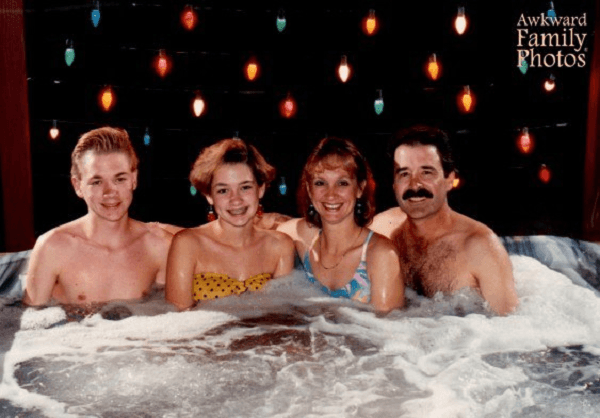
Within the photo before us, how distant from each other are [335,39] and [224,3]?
934mm

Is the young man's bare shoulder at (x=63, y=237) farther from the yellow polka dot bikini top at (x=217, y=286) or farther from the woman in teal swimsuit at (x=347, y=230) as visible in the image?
the woman in teal swimsuit at (x=347, y=230)

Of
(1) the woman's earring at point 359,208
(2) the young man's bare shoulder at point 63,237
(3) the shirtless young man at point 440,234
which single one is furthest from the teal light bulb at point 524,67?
(2) the young man's bare shoulder at point 63,237

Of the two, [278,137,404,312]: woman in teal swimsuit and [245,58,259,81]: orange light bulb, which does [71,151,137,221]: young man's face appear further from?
[245,58,259,81]: orange light bulb

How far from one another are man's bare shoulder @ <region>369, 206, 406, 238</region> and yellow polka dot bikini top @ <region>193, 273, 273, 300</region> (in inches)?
32.9

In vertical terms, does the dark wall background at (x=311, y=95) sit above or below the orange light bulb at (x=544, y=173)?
above

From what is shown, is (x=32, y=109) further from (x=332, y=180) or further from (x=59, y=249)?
(x=332, y=180)

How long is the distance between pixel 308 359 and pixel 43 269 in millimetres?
1299

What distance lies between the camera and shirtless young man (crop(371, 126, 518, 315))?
3402 millimetres

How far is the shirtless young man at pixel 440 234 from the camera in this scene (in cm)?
340

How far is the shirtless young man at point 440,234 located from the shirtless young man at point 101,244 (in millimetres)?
1216

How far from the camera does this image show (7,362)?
10.2 feet

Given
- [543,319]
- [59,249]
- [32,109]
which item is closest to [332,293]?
[543,319]

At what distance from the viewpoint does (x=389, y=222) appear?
4.02 meters

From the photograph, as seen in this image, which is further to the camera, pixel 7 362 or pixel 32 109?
pixel 32 109
